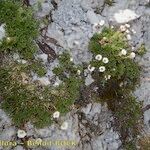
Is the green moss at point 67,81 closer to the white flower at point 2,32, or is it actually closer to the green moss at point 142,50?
the white flower at point 2,32

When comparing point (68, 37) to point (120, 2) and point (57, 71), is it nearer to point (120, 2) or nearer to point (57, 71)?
point (57, 71)

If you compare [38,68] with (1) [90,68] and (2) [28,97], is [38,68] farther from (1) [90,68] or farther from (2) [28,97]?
(1) [90,68]

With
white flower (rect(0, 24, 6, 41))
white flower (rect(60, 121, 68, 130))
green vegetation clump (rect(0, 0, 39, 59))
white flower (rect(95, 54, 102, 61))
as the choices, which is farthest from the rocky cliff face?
white flower (rect(0, 24, 6, 41))

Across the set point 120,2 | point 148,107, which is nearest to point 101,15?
point 120,2

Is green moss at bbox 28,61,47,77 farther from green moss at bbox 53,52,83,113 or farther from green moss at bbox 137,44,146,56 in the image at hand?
green moss at bbox 137,44,146,56

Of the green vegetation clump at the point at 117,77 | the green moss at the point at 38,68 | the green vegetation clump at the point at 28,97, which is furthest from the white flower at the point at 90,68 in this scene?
the green moss at the point at 38,68

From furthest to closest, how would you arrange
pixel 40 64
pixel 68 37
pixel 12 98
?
pixel 68 37
pixel 40 64
pixel 12 98
